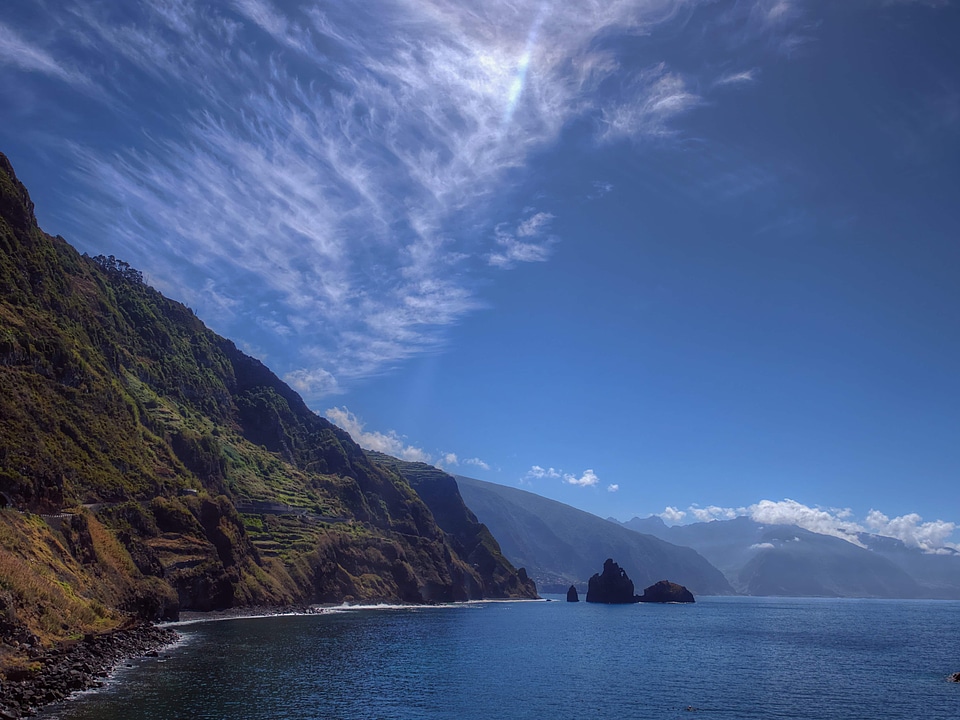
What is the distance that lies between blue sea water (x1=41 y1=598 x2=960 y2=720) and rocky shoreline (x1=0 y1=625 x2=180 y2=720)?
1961 millimetres

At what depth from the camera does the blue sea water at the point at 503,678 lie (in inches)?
2356

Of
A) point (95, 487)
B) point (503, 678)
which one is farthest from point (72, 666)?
point (95, 487)

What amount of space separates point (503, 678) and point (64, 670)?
159 ft

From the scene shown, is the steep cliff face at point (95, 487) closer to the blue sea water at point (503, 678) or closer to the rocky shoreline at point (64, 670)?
the rocky shoreline at point (64, 670)

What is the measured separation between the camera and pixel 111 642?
249 ft

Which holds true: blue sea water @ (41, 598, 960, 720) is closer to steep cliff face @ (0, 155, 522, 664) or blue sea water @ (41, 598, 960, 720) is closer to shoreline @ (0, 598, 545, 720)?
shoreline @ (0, 598, 545, 720)

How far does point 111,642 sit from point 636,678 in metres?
65.2

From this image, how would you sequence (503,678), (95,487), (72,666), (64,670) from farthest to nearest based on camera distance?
1. (95,487)
2. (503,678)
3. (72,666)
4. (64,670)

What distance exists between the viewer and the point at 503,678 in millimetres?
80938

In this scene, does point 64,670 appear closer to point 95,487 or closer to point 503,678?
point 503,678

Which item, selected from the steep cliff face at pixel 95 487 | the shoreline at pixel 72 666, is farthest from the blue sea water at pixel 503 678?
the steep cliff face at pixel 95 487

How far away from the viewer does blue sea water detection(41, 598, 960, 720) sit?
5984 cm

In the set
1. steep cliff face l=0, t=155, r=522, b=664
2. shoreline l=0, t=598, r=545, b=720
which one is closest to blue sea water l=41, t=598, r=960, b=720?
shoreline l=0, t=598, r=545, b=720

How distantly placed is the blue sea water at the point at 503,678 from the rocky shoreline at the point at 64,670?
196 centimetres
